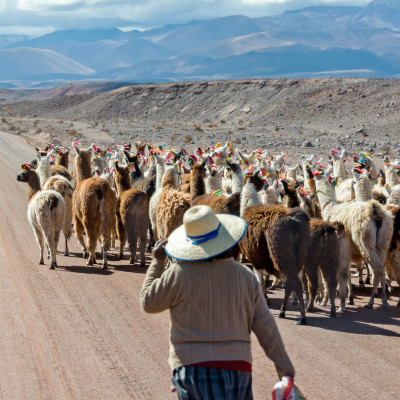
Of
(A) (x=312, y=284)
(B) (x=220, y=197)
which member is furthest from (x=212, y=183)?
(A) (x=312, y=284)

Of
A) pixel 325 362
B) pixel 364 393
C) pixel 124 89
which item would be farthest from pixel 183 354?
pixel 124 89

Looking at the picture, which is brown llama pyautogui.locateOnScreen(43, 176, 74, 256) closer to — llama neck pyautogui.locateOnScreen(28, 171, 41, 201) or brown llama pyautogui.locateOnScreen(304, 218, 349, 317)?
llama neck pyautogui.locateOnScreen(28, 171, 41, 201)

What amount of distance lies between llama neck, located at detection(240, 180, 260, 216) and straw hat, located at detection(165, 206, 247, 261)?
5.16m

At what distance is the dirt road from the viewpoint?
5688 mm

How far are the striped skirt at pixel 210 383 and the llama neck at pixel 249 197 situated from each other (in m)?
5.45

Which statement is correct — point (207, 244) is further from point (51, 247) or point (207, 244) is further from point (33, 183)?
point (33, 183)

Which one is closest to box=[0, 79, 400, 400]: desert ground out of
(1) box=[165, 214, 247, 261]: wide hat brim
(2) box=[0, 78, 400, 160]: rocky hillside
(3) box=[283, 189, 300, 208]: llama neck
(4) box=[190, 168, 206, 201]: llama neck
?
(3) box=[283, 189, 300, 208]: llama neck

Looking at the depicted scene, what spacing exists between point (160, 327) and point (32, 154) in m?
24.8

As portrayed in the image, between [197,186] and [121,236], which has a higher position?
[197,186]

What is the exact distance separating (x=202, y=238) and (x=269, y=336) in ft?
2.33

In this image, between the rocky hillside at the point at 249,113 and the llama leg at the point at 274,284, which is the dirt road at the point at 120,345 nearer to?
the llama leg at the point at 274,284

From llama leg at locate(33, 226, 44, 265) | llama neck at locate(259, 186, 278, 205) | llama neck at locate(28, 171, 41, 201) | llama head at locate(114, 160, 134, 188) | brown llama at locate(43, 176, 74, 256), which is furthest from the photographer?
llama neck at locate(28, 171, 41, 201)

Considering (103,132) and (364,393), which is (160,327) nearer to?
(364,393)

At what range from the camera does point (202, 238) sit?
3.59m
